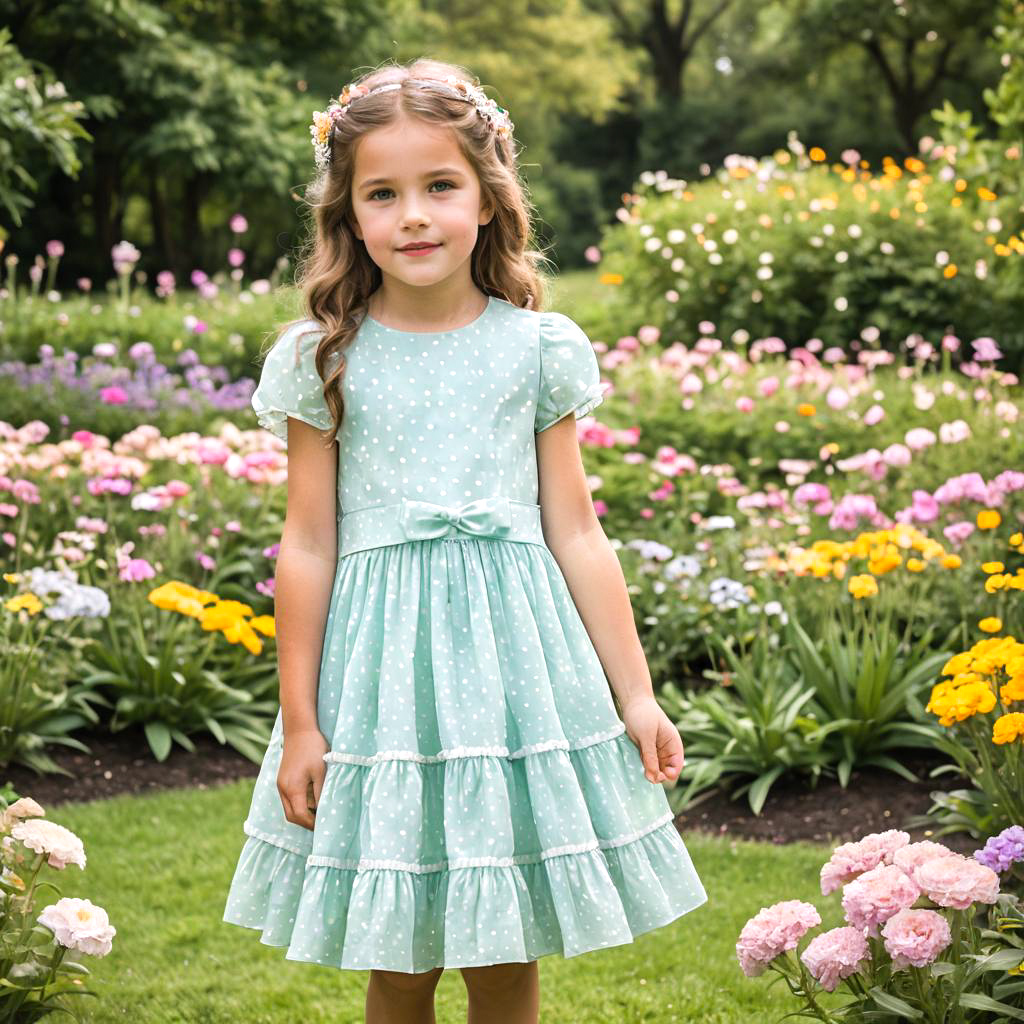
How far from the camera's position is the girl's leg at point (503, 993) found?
2.02 m

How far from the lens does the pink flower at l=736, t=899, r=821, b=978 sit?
6.88 feet

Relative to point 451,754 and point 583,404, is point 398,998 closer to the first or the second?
point 451,754

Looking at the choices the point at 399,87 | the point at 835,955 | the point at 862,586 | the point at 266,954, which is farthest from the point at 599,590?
the point at 862,586

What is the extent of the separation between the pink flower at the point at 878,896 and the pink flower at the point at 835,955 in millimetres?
25

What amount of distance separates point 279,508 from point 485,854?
366 cm

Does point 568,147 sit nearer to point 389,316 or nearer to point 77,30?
point 77,30

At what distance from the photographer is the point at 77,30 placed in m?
12.6

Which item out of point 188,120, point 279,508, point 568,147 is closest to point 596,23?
point 568,147

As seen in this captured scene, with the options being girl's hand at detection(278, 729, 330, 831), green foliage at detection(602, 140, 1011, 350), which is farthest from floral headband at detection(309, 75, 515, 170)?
green foliage at detection(602, 140, 1011, 350)

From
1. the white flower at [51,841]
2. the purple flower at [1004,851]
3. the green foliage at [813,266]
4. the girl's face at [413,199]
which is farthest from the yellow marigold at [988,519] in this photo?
the green foliage at [813,266]

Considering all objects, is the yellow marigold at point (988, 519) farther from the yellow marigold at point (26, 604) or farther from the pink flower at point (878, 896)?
the yellow marigold at point (26, 604)

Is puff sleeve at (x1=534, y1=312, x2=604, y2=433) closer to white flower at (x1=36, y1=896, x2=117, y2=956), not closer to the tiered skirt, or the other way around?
the tiered skirt

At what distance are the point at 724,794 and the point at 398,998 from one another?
226 centimetres

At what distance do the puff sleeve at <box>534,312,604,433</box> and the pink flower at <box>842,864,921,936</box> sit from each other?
2.73ft
